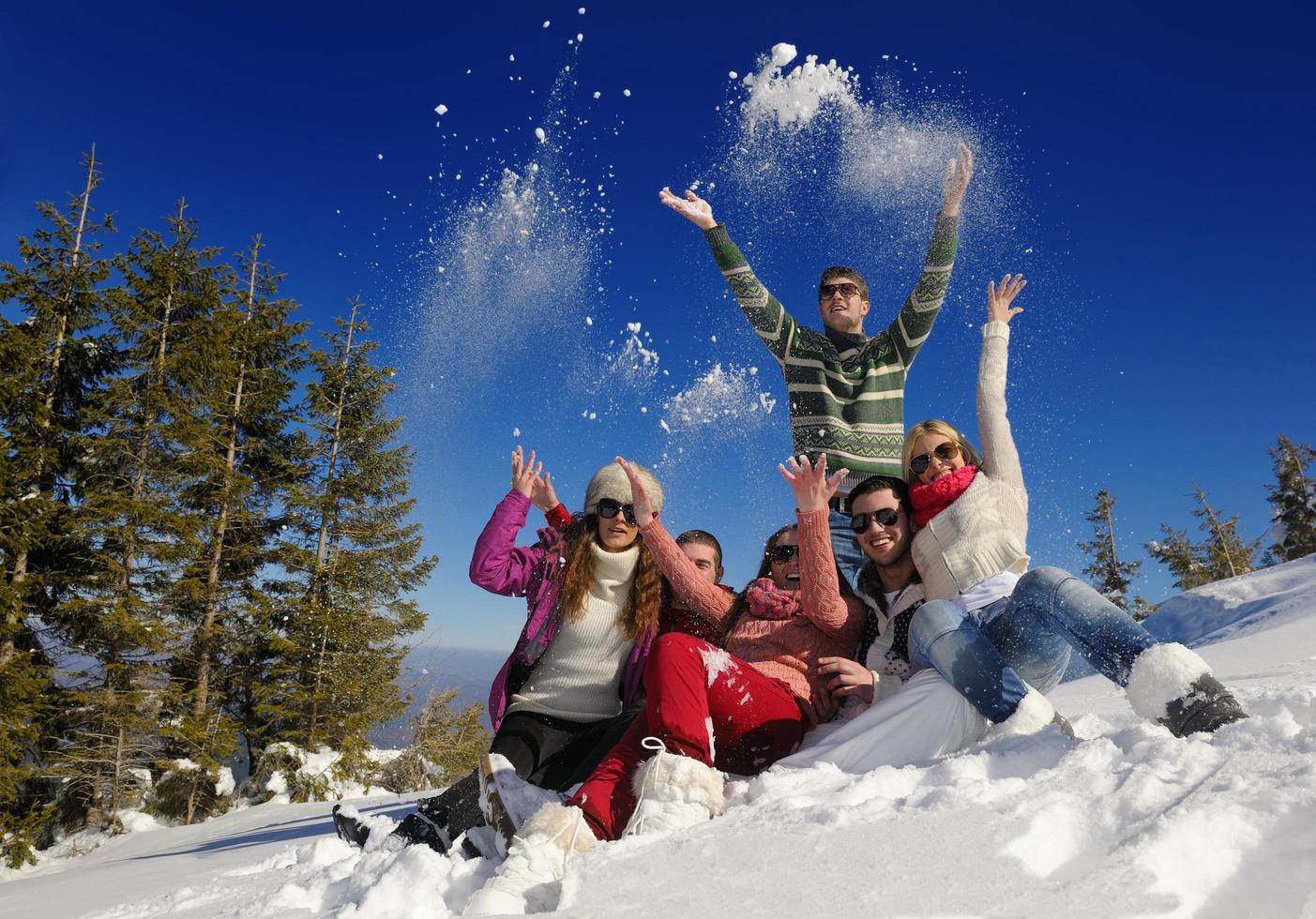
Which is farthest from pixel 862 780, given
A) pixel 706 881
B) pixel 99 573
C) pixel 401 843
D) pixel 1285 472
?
pixel 1285 472

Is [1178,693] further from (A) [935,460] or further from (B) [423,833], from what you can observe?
(B) [423,833]

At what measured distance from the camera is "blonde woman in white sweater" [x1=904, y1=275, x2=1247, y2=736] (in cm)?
223

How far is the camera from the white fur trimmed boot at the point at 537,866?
74.6 inches

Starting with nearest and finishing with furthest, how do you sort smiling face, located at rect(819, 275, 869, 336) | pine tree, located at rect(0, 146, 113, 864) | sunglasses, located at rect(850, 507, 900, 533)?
sunglasses, located at rect(850, 507, 900, 533)
smiling face, located at rect(819, 275, 869, 336)
pine tree, located at rect(0, 146, 113, 864)

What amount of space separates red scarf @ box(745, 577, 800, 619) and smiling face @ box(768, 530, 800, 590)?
0.15 m

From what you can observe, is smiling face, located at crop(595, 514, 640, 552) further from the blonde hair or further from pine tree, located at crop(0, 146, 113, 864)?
pine tree, located at crop(0, 146, 113, 864)

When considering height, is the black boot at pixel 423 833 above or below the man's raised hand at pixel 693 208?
below

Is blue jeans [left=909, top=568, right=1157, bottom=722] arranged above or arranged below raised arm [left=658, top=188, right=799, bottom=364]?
below

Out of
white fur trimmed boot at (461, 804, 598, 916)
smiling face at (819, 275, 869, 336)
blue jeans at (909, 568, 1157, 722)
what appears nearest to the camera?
white fur trimmed boot at (461, 804, 598, 916)

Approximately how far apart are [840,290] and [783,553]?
204cm

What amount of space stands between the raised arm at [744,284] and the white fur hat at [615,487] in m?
1.56

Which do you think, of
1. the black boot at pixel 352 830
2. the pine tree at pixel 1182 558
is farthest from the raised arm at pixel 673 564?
the pine tree at pixel 1182 558

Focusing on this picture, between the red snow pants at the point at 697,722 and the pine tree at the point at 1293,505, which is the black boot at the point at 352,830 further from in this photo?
the pine tree at the point at 1293,505

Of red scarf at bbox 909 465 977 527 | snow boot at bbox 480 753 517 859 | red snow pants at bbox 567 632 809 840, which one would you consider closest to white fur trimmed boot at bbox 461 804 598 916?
red snow pants at bbox 567 632 809 840
